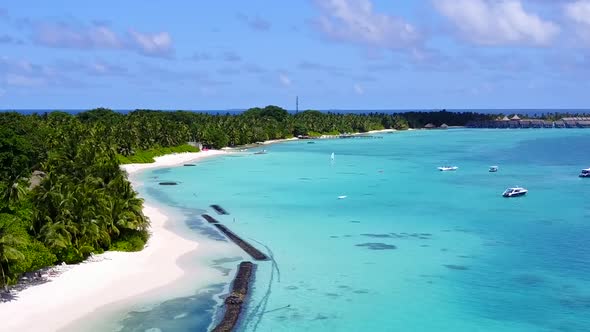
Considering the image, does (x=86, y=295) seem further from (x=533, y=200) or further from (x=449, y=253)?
(x=533, y=200)

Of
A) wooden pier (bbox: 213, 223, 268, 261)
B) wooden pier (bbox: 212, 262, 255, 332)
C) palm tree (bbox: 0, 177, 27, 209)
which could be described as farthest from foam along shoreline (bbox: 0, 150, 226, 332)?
palm tree (bbox: 0, 177, 27, 209)

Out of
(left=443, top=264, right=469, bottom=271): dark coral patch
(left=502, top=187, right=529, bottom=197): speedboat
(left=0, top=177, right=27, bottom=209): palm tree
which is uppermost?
(left=0, top=177, right=27, bottom=209): palm tree

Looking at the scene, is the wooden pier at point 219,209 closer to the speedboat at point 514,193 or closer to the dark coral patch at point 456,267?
the dark coral patch at point 456,267

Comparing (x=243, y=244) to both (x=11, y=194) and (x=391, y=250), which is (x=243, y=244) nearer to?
(x=391, y=250)

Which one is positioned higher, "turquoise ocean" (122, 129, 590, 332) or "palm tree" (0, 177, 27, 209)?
"palm tree" (0, 177, 27, 209)

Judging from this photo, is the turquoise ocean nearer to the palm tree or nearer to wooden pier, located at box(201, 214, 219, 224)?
wooden pier, located at box(201, 214, 219, 224)

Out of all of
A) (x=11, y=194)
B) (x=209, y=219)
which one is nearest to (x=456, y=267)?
(x=209, y=219)

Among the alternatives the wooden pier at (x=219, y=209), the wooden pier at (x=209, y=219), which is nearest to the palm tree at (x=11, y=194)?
the wooden pier at (x=209, y=219)
